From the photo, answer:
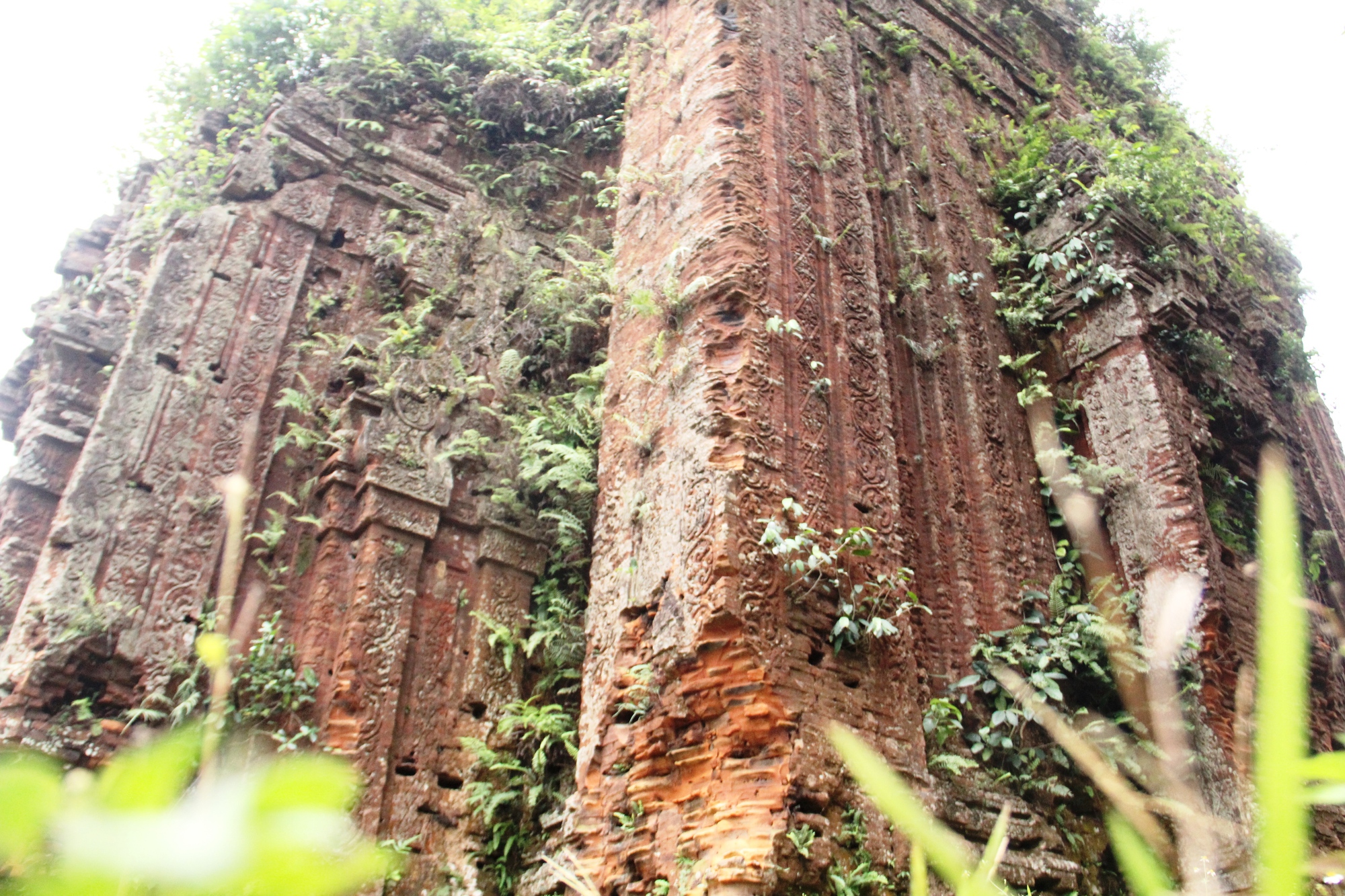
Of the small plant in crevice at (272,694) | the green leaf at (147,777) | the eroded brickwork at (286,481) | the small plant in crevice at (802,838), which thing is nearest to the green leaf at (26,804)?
the green leaf at (147,777)

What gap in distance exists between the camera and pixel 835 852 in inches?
187

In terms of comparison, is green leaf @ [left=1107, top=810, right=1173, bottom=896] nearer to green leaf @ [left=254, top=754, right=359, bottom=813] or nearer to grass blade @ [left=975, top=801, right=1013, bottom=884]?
grass blade @ [left=975, top=801, right=1013, bottom=884]

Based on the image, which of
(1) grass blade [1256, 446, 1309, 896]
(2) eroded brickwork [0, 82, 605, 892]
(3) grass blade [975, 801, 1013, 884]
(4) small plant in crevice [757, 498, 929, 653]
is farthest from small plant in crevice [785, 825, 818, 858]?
(1) grass blade [1256, 446, 1309, 896]

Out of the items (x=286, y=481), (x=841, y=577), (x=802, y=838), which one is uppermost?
(x=286, y=481)

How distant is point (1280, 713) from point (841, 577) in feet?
17.6

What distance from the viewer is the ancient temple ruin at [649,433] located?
550 centimetres

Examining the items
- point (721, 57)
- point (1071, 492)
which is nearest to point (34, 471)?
point (721, 57)

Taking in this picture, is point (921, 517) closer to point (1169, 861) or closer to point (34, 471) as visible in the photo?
point (1169, 861)

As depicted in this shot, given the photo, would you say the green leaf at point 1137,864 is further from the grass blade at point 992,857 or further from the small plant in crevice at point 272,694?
the small plant in crevice at point 272,694

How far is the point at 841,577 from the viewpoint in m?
5.75

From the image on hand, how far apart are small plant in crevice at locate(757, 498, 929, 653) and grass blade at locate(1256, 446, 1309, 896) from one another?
4.94m

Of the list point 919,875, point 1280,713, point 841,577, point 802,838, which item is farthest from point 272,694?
point 1280,713

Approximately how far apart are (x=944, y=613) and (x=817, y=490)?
4.68ft

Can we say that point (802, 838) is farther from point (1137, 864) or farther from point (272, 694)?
point (1137, 864)
